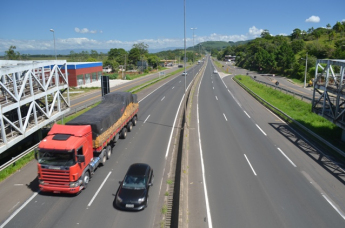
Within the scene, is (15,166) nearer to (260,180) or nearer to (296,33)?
(260,180)

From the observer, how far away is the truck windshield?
13570 mm

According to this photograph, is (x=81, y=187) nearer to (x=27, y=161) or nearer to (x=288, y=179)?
(x=27, y=161)

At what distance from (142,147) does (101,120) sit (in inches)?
205

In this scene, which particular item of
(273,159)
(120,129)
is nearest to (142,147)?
(120,129)

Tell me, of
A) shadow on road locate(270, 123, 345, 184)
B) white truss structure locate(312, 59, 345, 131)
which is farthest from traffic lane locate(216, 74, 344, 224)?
white truss structure locate(312, 59, 345, 131)

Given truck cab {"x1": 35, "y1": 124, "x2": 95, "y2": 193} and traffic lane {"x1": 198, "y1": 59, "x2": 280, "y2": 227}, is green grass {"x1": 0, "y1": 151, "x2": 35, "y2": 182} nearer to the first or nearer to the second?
truck cab {"x1": 35, "y1": 124, "x2": 95, "y2": 193}

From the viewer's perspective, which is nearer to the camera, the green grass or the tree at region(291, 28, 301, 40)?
the green grass

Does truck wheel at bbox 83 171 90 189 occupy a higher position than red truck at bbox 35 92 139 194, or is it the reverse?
red truck at bbox 35 92 139 194

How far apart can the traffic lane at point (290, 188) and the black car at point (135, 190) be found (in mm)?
6547

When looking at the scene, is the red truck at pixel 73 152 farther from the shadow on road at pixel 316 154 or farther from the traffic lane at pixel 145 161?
the shadow on road at pixel 316 154

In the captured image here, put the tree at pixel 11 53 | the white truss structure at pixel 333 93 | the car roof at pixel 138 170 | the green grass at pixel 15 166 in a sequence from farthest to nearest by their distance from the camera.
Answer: the tree at pixel 11 53
the white truss structure at pixel 333 93
the green grass at pixel 15 166
the car roof at pixel 138 170

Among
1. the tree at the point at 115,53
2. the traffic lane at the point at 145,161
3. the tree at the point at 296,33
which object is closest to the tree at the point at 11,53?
the tree at the point at 115,53

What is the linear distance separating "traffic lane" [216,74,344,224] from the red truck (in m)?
9.95

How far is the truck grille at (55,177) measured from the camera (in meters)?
13.5
